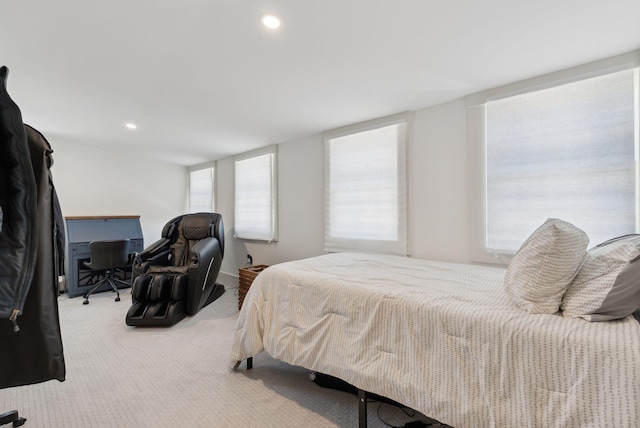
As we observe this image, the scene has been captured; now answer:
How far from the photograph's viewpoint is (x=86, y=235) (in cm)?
402

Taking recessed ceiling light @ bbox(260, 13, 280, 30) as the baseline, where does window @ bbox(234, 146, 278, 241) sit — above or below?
below

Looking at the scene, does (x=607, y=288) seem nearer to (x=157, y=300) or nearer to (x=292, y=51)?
(x=292, y=51)

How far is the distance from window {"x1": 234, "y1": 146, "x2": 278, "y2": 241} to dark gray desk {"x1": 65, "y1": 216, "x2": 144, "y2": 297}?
1743mm

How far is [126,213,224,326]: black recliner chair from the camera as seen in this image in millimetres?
2877

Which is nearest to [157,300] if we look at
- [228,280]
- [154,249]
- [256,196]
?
[154,249]

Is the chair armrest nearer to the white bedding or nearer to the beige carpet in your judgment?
the beige carpet

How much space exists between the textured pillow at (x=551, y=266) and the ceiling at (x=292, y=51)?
3.81ft

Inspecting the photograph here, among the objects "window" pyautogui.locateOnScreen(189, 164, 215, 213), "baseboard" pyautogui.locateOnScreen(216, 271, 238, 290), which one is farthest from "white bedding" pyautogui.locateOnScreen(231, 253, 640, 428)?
"window" pyautogui.locateOnScreen(189, 164, 215, 213)

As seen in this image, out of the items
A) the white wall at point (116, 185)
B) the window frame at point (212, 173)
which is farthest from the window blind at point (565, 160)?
the white wall at point (116, 185)

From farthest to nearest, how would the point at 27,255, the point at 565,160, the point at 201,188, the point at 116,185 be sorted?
the point at 201,188 → the point at 116,185 → the point at 565,160 → the point at 27,255

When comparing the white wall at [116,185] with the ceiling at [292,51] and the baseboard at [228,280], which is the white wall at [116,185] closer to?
the ceiling at [292,51]

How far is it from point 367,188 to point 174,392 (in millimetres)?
2349

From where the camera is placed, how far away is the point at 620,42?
63.9 inches

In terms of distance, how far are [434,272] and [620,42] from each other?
1.75 metres
